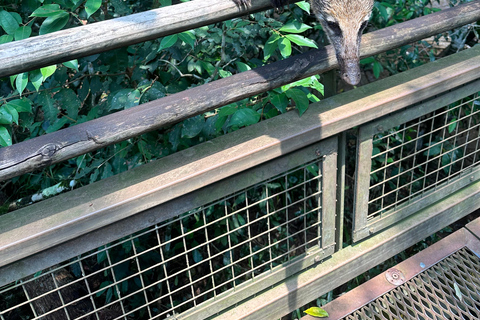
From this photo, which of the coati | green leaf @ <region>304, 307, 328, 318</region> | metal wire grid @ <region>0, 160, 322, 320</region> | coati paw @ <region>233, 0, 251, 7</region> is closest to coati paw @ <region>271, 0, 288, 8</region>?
coati paw @ <region>233, 0, 251, 7</region>

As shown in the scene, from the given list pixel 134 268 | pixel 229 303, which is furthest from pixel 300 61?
pixel 134 268

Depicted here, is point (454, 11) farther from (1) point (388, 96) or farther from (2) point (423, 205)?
(2) point (423, 205)

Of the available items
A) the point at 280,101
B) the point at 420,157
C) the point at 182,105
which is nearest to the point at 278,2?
the point at 280,101

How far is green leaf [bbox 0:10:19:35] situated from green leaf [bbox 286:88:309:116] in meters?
0.97

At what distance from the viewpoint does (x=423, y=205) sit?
5.75 ft

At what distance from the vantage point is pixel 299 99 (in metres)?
1.40

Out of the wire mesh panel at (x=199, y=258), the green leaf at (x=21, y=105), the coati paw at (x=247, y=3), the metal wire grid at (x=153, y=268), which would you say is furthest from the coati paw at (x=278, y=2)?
the green leaf at (x=21, y=105)

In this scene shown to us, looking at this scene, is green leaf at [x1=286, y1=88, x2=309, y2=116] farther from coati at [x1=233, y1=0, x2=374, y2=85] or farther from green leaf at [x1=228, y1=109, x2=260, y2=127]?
coati at [x1=233, y1=0, x2=374, y2=85]

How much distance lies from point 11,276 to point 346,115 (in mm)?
1088

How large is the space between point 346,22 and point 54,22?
1.17 m

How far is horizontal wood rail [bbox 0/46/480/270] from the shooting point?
41.5 inches

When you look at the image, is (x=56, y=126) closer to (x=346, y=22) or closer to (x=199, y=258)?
(x=199, y=258)

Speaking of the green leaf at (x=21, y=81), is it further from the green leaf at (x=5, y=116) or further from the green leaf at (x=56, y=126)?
the green leaf at (x=56, y=126)

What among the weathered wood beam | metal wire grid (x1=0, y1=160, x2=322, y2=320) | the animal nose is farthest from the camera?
metal wire grid (x1=0, y1=160, x2=322, y2=320)
